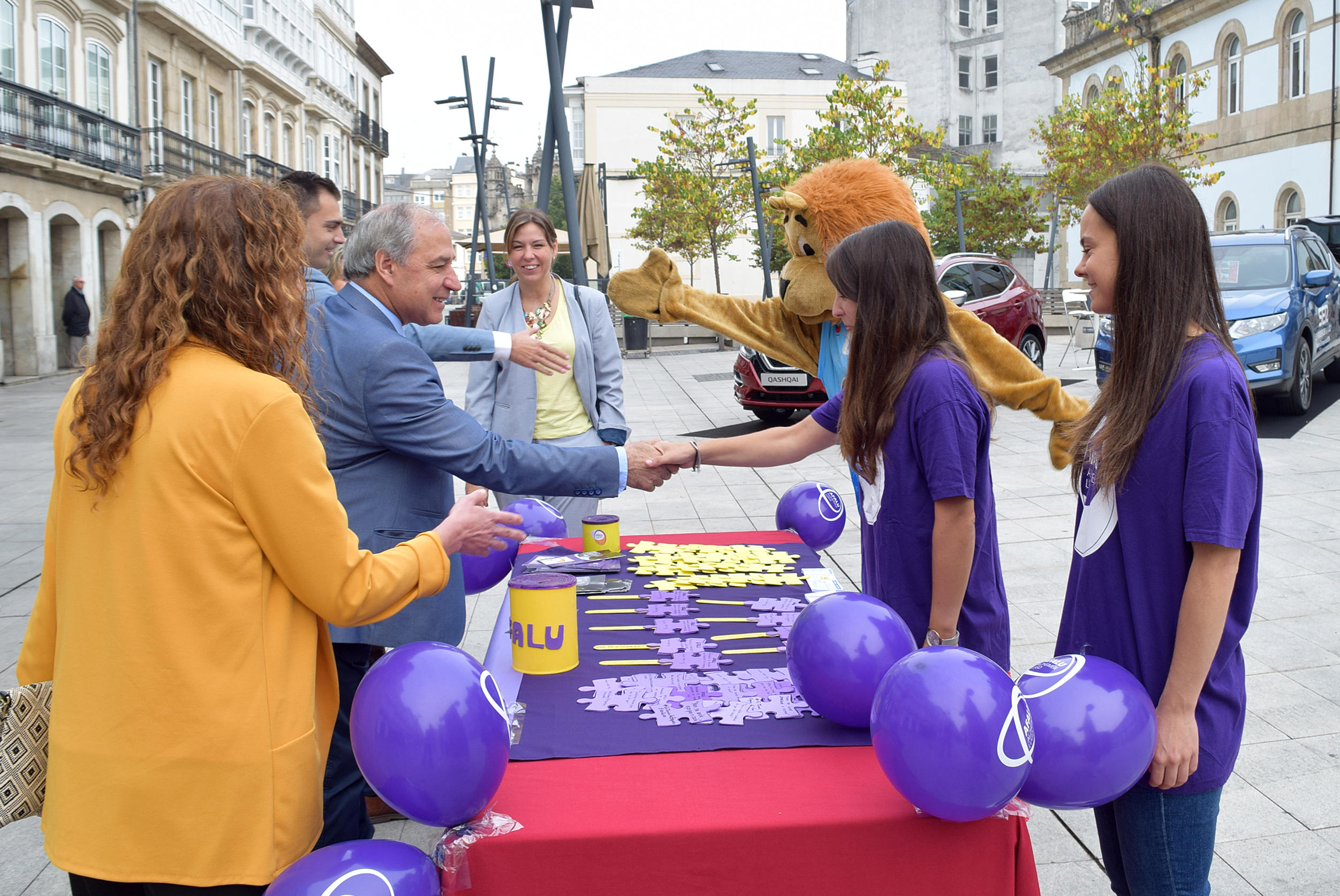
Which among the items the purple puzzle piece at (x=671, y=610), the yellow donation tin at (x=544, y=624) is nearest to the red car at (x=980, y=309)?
the purple puzzle piece at (x=671, y=610)

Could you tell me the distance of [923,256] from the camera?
2617 mm

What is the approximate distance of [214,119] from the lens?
30.2 m

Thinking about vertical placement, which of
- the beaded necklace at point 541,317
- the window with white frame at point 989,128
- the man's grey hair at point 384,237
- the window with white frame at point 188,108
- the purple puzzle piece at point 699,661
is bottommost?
the purple puzzle piece at point 699,661

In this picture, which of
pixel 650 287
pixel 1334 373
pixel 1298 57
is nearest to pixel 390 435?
pixel 650 287

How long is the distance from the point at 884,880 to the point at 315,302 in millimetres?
1924

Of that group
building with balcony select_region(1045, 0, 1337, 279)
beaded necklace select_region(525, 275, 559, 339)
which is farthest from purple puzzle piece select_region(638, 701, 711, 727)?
building with balcony select_region(1045, 0, 1337, 279)

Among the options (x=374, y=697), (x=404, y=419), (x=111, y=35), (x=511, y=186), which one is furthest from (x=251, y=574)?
(x=511, y=186)

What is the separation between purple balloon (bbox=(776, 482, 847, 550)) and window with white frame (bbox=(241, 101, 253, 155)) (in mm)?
32222

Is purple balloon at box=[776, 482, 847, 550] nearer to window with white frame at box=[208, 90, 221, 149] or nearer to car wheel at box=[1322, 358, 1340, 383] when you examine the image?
car wheel at box=[1322, 358, 1340, 383]

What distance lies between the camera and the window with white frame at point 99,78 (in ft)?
74.5

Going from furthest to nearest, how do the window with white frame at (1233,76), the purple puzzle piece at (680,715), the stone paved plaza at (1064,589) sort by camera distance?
the window with white frame at (1233,76) < the stone paved plaza at (1064,589) < the purple puzzle piece at (680,715)

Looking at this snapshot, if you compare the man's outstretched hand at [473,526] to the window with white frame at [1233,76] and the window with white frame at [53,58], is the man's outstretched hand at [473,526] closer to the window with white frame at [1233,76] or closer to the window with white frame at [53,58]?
the window with white frame at [53,58]

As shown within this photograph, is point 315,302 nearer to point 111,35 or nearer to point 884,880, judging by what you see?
Result: point 884,880

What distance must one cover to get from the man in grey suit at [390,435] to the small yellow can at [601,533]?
0.41 m
